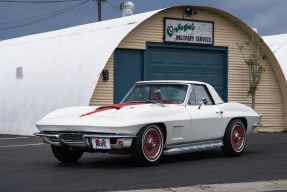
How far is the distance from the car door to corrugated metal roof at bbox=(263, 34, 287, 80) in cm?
1328

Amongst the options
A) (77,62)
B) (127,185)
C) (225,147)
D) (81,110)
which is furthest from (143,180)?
(77,62)

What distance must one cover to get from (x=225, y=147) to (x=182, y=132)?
4.56ft

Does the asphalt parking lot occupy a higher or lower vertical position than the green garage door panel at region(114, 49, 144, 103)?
lower

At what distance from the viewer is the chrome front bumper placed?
9414 millimetres

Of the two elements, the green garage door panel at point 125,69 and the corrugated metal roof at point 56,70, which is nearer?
the corrugated metal roof at point 56,70

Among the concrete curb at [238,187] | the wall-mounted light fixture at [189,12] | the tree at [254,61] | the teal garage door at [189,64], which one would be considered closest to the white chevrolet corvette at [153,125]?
the concrete curb at [238,187]

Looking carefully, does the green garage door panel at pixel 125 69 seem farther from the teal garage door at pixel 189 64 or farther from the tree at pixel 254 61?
the tree at pixel 254 61

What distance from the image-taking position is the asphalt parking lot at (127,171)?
8.16m

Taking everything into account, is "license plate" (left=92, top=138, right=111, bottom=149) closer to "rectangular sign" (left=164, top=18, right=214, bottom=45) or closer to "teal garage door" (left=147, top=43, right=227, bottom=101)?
"teal garage door" (left=147, top=43, right=227, bottom=101)

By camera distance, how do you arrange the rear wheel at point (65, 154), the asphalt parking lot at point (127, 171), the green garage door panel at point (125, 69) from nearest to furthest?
1. the asphalt parking lot at point (127, 171)
2. the rear wheel at point (65, 154)
3. the green garage door panel at point (125, 69)

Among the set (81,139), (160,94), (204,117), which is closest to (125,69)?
(160,94)

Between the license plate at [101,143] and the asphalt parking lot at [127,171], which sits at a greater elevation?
the license plate at [101,143]

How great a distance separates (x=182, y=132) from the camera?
10.5 metres

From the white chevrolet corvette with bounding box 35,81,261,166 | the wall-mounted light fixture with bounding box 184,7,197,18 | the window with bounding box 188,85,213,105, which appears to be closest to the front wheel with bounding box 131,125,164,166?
the white chevrolet corvette with bounding box 35,81,261,166
